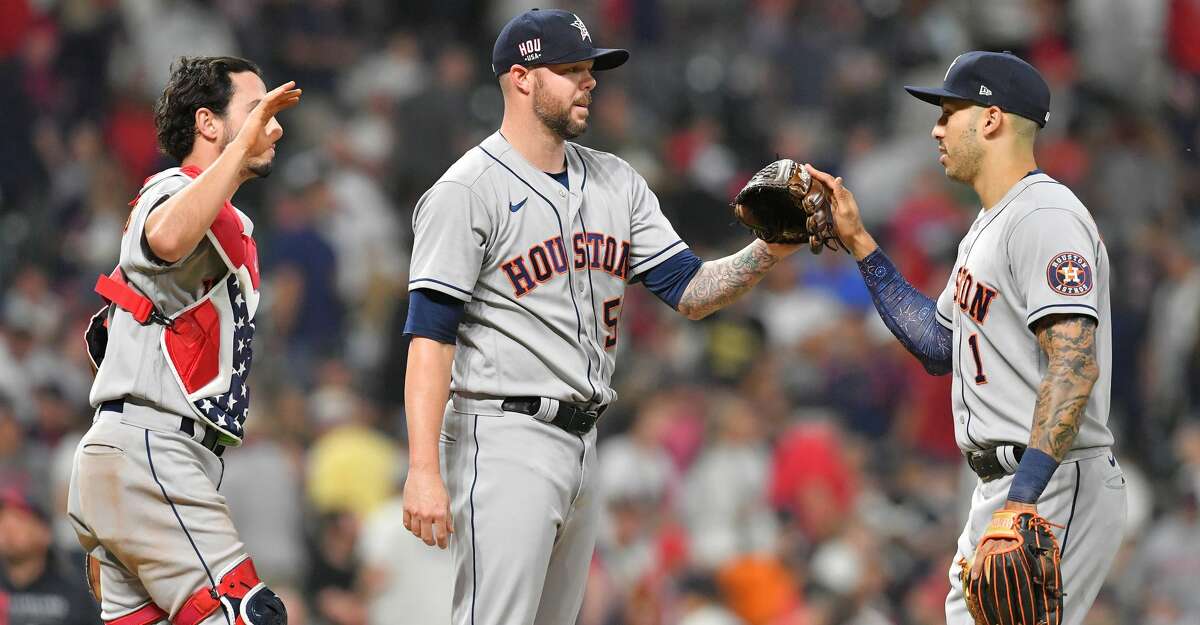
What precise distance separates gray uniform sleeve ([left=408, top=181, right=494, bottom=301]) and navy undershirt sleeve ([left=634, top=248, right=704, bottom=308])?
634 mm

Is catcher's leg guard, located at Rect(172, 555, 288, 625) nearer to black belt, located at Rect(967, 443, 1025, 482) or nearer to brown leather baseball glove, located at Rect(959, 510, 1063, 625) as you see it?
brown leather baseball glove, located at Rect(959, 510, 1063, 625)

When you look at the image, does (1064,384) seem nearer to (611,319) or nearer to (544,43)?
(611,319)

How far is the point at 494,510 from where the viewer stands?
14.7 feet

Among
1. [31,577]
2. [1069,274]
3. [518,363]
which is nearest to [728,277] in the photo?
[518,363]

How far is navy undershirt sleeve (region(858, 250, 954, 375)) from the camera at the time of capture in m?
4.86

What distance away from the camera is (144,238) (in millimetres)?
4285

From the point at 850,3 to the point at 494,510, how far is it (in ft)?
32.5

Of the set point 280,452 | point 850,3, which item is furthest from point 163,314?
point 850,3

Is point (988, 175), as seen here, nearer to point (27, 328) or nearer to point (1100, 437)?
point (1100, 437)

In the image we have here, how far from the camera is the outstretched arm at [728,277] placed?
494cm

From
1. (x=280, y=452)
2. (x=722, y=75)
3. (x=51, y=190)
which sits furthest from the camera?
(x=722, y=75)

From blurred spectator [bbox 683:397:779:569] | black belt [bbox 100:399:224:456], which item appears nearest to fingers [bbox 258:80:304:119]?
black belt [bbox 100:399:224:456]

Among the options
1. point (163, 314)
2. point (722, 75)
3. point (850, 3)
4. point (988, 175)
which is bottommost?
point (163, 314)

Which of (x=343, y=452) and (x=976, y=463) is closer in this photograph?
(x=976, y=463)
